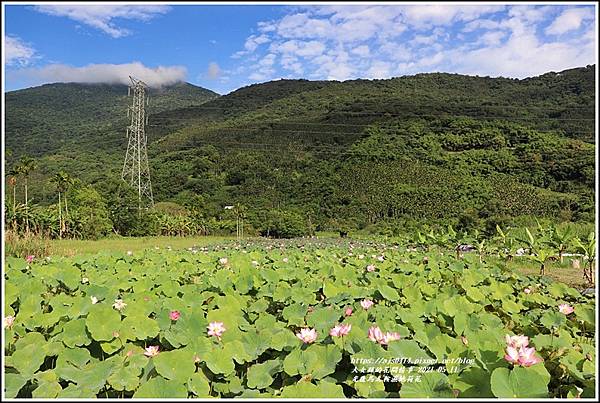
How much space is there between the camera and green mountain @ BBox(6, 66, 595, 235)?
37438 millimetres

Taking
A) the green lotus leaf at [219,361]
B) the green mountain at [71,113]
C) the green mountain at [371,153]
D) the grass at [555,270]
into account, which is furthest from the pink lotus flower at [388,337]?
the green mountain at [71,113]

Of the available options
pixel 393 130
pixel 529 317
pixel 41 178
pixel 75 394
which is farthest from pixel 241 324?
pixel 393 130

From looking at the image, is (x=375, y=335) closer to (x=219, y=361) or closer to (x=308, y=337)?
(x=308, y=337)

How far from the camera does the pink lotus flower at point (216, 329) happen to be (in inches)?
69.6

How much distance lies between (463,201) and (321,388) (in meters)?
38.9

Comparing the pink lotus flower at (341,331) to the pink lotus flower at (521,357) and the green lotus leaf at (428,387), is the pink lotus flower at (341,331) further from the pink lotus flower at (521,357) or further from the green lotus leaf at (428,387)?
the pink lotus flower at (521,357)

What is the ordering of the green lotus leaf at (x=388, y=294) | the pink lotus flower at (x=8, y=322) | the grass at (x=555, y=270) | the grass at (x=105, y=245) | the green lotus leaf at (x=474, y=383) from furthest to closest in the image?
1. the grass at (x=105, y=245)
2. the grass at (x=555, y=270)
3. the green lotus leaf at (x=388, y=294)
4. the pink lotus flower at (x=8, y=322)
5. the green lotus leaf at (x=474, y=383)

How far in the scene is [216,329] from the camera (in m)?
1.79

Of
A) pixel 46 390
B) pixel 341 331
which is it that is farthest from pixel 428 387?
pixel 46 390

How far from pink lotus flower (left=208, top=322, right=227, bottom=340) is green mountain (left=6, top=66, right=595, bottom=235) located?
22.0 metres

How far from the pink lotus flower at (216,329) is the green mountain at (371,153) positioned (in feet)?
72.2

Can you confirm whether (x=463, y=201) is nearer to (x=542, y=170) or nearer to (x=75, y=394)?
(x=542, y=170)

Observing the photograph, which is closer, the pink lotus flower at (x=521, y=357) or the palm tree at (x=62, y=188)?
the pink lotus flower at (x=521, y=357)

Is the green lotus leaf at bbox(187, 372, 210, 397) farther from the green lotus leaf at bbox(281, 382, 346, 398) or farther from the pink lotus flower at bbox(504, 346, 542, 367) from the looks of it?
the pink lotus flower at bbox(504, 346, 542, 367)
